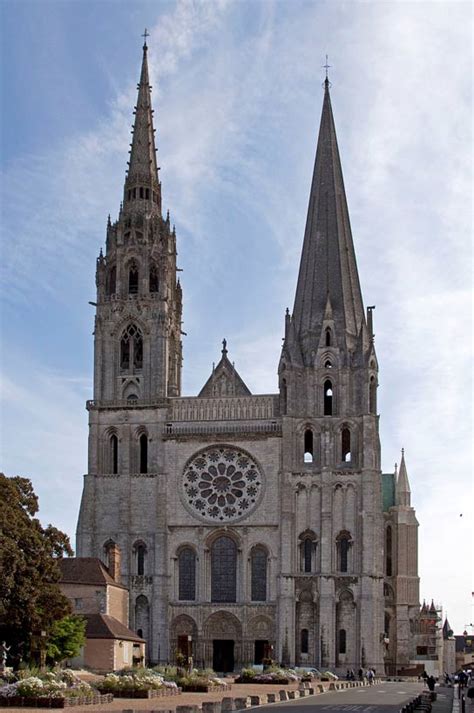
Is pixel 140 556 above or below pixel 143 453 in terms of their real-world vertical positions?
below

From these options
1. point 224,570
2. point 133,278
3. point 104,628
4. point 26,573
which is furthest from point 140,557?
point 26,573

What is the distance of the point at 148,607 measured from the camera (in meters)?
80.4

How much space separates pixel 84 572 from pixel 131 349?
19444mm

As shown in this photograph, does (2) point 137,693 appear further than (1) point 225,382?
No

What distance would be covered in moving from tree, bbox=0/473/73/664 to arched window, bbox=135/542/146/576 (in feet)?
94.6

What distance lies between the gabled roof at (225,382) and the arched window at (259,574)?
1135 centimetres

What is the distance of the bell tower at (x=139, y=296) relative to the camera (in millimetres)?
85188

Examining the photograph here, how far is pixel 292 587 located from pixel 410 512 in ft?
57.3

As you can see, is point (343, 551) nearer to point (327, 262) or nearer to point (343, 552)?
point (343, 552)

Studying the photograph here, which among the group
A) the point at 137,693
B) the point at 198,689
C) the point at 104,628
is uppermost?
the point at 137,693

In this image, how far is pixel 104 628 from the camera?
216ft

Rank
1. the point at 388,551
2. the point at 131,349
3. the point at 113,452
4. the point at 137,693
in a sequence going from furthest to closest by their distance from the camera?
the point at 388,551
the point at 131,349
the point at 113,452
the point at 137,693

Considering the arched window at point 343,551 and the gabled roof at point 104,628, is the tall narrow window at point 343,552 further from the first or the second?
the gabled roof at point 104,628

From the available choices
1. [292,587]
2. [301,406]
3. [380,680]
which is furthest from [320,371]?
[380,680]
